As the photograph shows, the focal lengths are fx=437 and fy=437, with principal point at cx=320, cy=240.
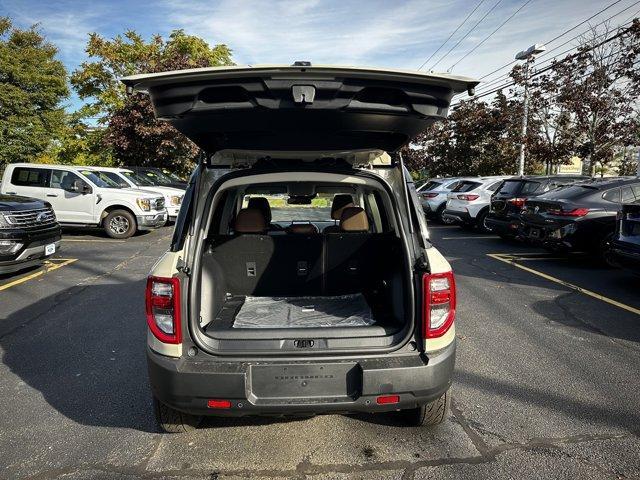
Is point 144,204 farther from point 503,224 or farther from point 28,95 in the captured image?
point 28,95

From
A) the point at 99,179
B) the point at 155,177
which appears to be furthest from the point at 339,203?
the point at 155,177

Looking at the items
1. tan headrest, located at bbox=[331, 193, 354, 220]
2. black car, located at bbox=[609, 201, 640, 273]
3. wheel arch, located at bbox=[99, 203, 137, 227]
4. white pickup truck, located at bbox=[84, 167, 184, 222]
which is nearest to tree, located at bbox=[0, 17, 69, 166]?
white pickup truck, located at bbox=[84, 167, 184, 222]

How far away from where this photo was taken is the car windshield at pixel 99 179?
11.4 meters

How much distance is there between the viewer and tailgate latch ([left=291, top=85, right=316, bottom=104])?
83.4 inches

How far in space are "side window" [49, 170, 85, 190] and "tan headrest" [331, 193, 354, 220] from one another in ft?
30.2

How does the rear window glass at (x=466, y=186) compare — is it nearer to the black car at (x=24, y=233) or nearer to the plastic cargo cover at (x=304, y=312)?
the plastic cargo cover at (x=304, y=312)

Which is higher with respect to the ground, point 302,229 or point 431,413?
point 302,229

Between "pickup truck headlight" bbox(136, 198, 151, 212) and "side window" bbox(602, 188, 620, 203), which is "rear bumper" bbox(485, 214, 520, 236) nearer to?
"side window" bbox(602, 188, 620, 203)

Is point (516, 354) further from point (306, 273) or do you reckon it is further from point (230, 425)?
point (230, 425)

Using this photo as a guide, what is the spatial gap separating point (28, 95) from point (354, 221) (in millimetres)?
29479

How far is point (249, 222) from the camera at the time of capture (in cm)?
354

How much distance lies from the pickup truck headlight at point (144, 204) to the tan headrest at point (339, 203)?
8.28 meters

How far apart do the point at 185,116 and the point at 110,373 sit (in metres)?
2.54

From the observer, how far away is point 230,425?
2.93 m
